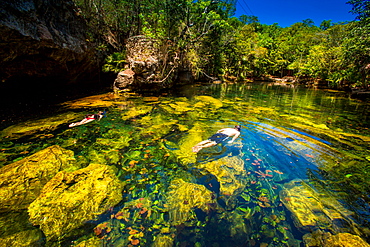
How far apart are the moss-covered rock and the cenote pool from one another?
14 millimetres

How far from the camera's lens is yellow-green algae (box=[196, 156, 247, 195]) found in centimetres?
355

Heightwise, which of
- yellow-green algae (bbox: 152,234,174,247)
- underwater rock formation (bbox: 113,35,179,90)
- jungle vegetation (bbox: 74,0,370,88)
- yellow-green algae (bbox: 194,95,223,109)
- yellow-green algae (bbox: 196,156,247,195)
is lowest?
yellow-green algae (bbox: 152,234,174,247)

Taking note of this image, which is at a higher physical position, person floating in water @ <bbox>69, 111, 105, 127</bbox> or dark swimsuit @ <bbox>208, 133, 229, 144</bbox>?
person floating in water @ <bbox>69, 111, 105, 127</bbox>

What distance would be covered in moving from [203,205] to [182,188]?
60 cm

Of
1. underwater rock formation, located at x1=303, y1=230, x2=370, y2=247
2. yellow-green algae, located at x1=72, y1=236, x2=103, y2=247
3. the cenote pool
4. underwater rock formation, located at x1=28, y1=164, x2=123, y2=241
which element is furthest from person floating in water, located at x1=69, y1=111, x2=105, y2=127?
underwater rock formation, located at x1=303, y1=230, x2=370, y2=247

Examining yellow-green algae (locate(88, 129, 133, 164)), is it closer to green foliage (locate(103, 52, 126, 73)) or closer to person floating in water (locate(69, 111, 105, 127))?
person floating in water (locate(69, 111, 105, 127))

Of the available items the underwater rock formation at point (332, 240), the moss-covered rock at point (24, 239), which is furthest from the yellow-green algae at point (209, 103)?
the moss-covered rock at point (24, 239)

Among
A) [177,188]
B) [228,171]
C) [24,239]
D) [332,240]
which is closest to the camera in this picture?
[24,239]

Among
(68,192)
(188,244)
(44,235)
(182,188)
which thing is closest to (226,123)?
(182,188)

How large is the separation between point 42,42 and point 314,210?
11.9 meters

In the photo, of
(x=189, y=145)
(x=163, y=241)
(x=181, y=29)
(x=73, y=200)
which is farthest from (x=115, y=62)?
(x=163, y=241)

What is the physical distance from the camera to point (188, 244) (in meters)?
2.36

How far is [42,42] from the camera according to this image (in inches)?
300

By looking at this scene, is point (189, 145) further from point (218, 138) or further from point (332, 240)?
point (332, 240)
